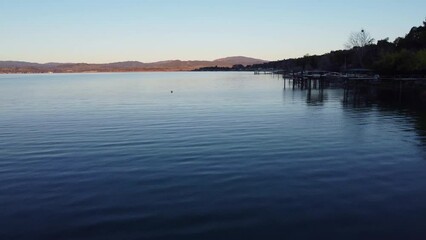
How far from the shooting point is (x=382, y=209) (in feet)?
39.5

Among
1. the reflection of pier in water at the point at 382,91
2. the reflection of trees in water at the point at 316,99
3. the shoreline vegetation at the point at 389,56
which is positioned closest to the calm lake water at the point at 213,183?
the reflection of trees in water at the point at 316,99

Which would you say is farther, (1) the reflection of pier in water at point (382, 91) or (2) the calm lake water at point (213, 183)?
(1) the reflection of pier in water at point (382, 91)

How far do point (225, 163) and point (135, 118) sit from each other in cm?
1852

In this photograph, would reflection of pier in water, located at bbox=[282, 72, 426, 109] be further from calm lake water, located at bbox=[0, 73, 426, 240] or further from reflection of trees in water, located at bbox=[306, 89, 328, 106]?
calm lake water, located at bbox=[0, 73, 426, 240]

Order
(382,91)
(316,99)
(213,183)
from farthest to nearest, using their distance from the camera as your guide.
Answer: (382,91), (316,99), (213,183)

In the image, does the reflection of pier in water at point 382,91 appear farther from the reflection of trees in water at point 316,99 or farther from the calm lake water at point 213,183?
the calm lake water at point 213,183

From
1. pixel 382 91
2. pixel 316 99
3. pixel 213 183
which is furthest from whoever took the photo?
→ pixel 382 91

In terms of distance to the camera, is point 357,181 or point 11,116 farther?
point 11,116

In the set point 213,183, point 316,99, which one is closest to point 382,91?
point 316,99

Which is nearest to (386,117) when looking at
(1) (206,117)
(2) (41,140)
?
(1) (206,117)

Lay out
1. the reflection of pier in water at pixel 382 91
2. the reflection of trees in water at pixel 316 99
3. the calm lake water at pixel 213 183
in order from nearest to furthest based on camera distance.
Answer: the calm lake water at pixel 213 183 → the reflection of trees in water at pixel 316 99 → the reflection of pier in water at pixel 382 91

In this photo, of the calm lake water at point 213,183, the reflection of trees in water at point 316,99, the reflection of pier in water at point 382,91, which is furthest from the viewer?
the reflection of pier in water at point 382,91

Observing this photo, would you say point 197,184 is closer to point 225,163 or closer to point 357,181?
point 225,163

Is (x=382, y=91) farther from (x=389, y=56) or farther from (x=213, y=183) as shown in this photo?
(x=213, y=183)
